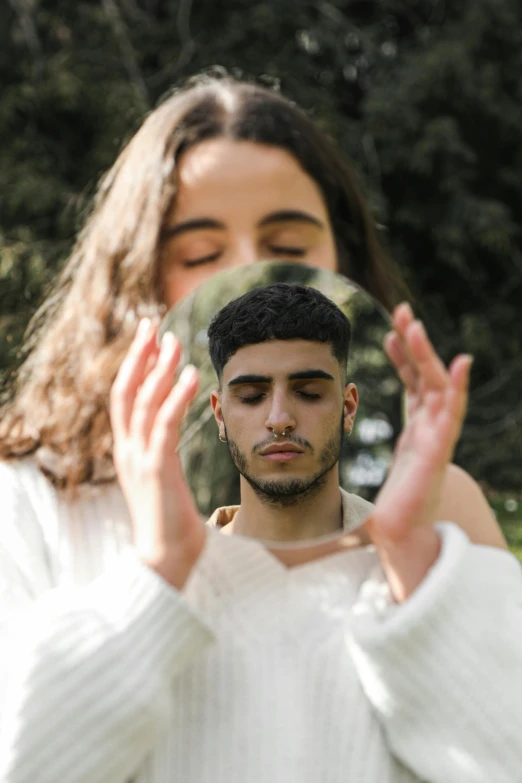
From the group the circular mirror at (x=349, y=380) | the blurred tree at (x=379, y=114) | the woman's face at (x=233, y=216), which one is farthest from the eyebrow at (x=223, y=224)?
the blurred tree at (x=379, y=114)

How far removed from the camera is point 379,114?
17.5 feet

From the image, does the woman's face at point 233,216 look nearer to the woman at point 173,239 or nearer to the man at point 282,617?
the woman at point 173,239

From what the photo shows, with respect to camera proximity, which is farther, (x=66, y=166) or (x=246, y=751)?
(x=66, y=166)

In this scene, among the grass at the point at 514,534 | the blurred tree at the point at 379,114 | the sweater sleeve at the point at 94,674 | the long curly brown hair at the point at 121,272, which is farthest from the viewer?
the blurred tree at the point at 379,114

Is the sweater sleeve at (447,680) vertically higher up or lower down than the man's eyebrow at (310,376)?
lower down

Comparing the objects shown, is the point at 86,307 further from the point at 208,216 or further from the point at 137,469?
the point at 137,469

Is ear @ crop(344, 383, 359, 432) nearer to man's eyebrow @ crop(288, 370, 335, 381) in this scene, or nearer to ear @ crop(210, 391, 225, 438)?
man's eyebrow @ crop(288, 370, 335, 381)

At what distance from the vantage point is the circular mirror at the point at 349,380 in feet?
2.94

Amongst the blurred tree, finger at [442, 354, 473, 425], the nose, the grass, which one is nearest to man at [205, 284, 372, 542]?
the nose

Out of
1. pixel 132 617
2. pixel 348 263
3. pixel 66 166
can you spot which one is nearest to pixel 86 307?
pixel 348 263

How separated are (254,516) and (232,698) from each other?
219 millimetres

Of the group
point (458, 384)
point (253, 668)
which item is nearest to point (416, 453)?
→ point (458, 384)

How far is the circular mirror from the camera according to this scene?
35.2 inches

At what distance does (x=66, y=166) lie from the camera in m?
5.38
